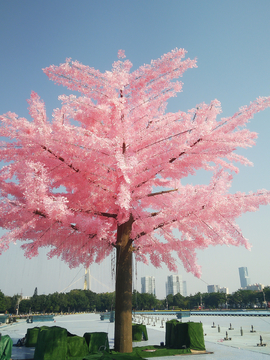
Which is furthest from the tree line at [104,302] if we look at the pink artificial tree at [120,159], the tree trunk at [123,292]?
the pink artificial tree at [120,159]

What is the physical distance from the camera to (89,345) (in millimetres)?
7828

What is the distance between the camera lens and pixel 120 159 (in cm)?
546

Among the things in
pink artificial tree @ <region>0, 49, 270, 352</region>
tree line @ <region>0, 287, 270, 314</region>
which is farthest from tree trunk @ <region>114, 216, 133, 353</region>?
tree line @ <region>0, 287, 270, 314</region>

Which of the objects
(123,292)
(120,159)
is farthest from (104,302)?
(120,159)

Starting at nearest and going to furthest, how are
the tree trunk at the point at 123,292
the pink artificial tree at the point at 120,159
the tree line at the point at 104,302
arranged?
the pink artificial tree at the point at 120,159 → the tree trunk at the point at 123,292 → the tree line at the point at 104,302

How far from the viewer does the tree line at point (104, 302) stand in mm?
67938

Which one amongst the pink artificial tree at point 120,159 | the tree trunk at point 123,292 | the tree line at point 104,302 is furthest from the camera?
the tree line at point 104,302

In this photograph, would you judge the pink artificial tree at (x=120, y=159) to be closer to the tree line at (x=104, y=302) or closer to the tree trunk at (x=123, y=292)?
the tree trunk at (x=123, y=292)

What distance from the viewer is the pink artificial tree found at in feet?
19.5

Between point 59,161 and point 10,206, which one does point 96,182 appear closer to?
point 59,161

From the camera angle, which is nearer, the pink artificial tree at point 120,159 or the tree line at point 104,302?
the pink artificial tree at point 120,159

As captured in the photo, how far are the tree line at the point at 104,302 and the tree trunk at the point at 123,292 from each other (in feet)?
209

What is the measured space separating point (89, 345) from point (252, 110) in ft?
26.2

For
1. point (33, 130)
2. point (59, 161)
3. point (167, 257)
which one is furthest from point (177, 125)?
point (167, 257)
